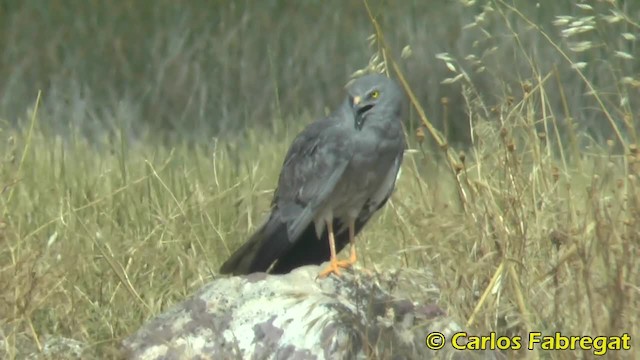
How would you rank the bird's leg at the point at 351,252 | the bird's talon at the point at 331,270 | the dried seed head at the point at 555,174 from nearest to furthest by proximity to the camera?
the dried seed head at the point at 555,174, the bird's talon at the point at 331,270, the bird's leg at the point at 351,252

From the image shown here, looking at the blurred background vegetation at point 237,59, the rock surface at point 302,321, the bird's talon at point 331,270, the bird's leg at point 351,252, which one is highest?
the rock surface at point 302,321

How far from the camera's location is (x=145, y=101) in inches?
369

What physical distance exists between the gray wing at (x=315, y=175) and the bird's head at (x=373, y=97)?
8 centimetres

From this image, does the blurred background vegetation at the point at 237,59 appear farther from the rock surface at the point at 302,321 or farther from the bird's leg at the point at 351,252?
the rock surface at the point at 302,321

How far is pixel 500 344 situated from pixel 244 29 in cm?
591

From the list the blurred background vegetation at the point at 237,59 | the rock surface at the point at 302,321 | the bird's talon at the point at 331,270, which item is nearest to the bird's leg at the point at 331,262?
the bird's talon at the point at 331,270

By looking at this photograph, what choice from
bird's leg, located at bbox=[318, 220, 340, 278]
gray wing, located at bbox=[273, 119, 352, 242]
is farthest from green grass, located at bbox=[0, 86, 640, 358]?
gray wing, located at bbox=[273, 119, 352, 242]

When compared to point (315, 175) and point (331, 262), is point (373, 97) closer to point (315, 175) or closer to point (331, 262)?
point (315, 175)

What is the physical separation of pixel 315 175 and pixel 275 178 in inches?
62.3

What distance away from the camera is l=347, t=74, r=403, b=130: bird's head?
189 inches

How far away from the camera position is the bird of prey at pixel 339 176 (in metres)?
4.83

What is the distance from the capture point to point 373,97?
190 inches

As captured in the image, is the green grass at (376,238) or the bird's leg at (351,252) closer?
the green grass at (376,238)

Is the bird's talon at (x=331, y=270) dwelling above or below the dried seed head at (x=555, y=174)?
below
